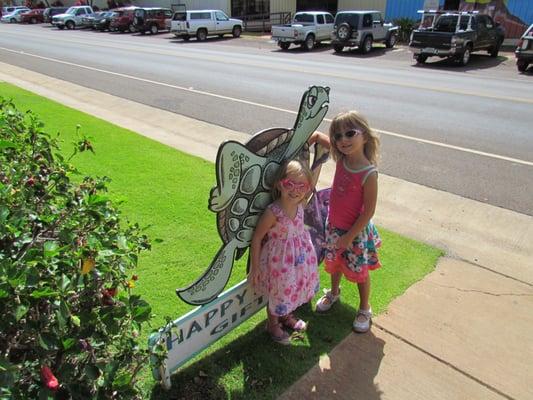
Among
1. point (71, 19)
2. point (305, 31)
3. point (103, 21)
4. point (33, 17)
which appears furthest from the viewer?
point (33, 17)

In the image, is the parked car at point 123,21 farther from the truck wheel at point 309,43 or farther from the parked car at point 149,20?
the truck wheel at point 309,43

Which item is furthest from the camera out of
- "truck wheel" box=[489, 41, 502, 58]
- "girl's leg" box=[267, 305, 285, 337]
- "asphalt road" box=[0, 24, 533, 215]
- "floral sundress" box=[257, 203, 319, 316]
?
"truck wheel" box=[489, 41, 502, 58]

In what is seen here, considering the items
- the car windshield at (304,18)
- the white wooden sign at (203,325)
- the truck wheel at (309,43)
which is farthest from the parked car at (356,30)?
the white wooden sign at (203,325)

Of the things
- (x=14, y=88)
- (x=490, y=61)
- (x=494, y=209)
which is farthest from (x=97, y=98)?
(x=490, y=61)

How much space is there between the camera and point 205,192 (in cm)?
544

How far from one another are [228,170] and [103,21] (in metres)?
39.0

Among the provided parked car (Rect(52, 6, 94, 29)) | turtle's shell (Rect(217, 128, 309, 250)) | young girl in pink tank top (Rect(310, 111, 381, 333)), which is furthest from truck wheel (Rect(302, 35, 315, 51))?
parked car (Rect(52, 6, 94, 29))

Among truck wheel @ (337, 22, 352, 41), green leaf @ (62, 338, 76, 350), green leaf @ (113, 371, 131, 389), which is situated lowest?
truck wheel @ (337, 22, 352, 41)

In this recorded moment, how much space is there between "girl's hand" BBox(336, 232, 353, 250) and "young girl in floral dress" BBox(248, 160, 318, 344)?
20cm

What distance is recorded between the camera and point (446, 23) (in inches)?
731

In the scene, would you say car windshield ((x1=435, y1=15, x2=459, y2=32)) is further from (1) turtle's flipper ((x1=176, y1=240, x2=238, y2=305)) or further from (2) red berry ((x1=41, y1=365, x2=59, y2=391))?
(2) red berry ((x1=41, y1=365, x2=59, y2=391))

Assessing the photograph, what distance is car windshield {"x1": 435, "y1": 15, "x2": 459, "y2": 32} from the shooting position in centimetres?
1841

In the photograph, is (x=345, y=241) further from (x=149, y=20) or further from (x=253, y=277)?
(x=149, y=20)

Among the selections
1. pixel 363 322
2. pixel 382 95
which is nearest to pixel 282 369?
pixel 363 322
